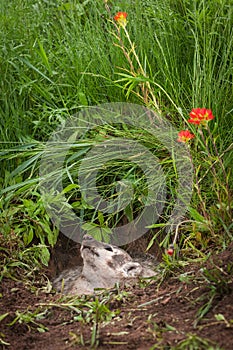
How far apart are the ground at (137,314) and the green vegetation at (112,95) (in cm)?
29

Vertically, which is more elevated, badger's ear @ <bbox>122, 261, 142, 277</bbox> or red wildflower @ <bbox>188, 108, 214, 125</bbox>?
red wildflower @ <bbox>188, 108, 214, 125</bbox>

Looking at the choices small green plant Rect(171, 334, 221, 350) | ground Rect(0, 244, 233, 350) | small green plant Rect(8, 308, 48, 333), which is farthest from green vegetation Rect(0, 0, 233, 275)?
small green plant Rect(171, 334, 221, 350)

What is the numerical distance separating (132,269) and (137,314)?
45cm

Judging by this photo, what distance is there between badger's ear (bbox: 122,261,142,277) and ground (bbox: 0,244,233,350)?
0.14 metres

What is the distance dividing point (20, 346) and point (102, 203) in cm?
104

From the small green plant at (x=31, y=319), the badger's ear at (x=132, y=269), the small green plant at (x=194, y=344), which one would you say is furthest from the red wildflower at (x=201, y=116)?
the small green plant at (x=31, y=319)

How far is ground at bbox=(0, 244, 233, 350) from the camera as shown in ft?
6.16

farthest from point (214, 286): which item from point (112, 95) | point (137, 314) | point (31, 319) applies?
point (112, 95)

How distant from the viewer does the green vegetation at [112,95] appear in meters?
2.78

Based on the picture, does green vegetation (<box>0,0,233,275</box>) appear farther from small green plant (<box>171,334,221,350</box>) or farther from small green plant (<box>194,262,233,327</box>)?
small green plant (<box>171,334,221,350</box>)

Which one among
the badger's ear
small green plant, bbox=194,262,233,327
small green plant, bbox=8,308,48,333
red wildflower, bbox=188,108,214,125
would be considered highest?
red wildflower, bbox=188,108,214,125

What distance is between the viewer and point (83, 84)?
3342mm

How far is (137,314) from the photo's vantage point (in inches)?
83.9

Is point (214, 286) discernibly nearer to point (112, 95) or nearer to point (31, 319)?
point (31, 319)
